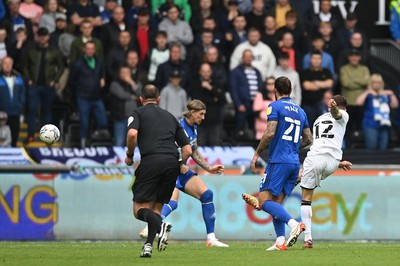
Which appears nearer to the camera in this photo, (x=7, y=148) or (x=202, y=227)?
(x=202, y=227)

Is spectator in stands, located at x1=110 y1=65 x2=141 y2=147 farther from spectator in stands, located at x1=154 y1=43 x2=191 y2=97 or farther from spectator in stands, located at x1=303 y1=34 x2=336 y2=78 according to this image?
spectator in stands, located at x1=303 y1=34 x2=336 y2=78

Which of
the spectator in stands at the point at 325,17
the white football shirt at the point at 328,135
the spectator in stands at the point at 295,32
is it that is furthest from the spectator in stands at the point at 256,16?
the white football shirt at the point at 328,135

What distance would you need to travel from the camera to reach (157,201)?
15508 mm

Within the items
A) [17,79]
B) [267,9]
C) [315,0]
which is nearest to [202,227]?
[17,79]

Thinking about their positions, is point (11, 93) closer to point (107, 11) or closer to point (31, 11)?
point (31, 11)

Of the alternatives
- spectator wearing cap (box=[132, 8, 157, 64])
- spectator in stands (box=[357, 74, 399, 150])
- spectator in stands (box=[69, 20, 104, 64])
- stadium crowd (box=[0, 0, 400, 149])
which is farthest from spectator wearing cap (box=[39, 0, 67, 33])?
spectator in stands (box=[357, 74, 399, 150])

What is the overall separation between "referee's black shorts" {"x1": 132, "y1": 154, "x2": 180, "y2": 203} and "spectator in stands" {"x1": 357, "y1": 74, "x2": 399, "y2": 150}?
10.6 metres

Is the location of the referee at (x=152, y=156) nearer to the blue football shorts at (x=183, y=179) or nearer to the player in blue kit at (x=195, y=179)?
the player in blue kit at (x=195, y=179)

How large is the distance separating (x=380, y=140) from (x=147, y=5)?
235 inches

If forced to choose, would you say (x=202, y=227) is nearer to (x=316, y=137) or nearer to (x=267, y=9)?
(x=316, y=137)

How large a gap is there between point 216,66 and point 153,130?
965 cm

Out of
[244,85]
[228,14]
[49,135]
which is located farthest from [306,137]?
[228,14]

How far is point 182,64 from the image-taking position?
25109 millimetres

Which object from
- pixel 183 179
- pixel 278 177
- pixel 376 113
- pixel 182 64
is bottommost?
pixel 183 179
